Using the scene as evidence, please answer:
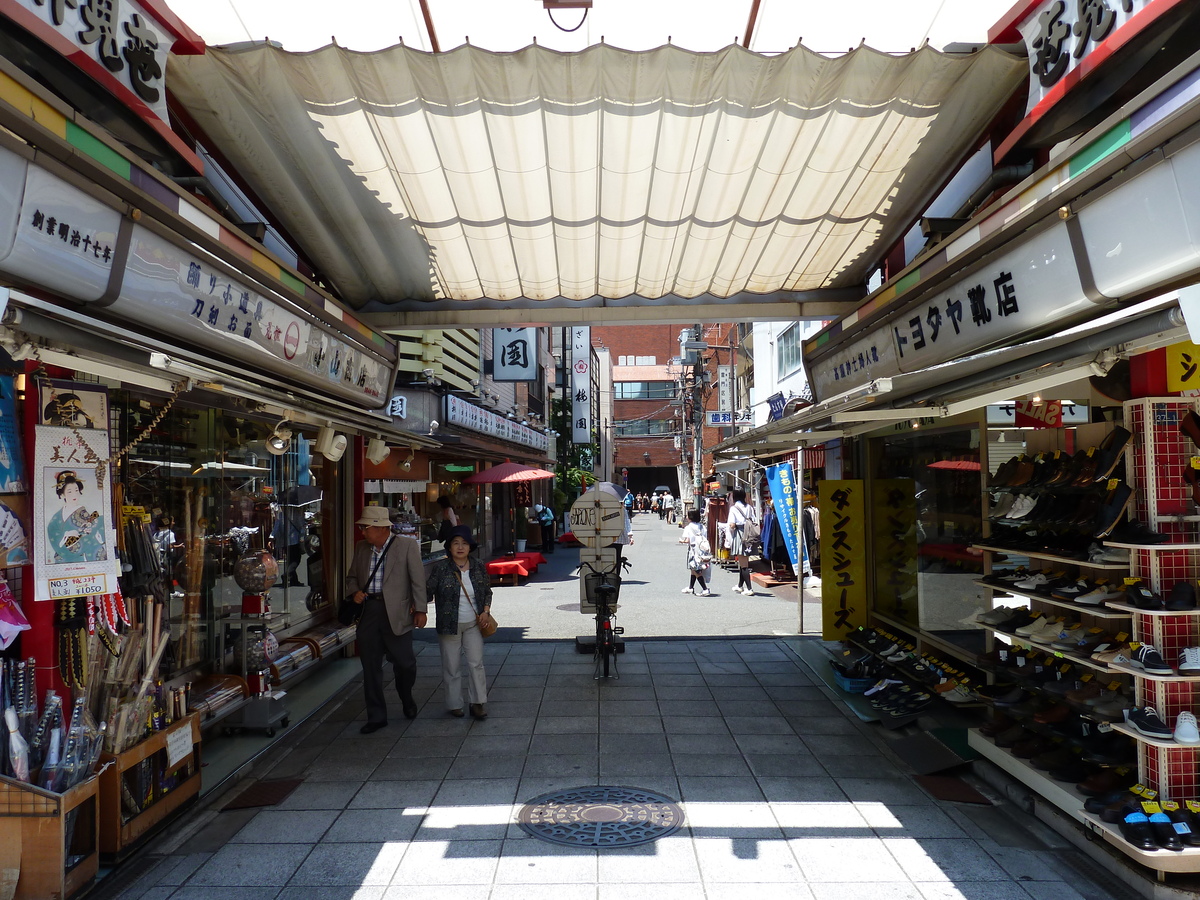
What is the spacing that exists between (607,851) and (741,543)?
512 inches

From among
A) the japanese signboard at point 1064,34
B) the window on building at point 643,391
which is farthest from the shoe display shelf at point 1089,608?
the window on building at point 643,391

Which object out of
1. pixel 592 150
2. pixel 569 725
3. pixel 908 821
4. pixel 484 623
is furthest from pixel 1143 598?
pixel 484 623

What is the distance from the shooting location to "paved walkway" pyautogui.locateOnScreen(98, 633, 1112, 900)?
14.7 feet

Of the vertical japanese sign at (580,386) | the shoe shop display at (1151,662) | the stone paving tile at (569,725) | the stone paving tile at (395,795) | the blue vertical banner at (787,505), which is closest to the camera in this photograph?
the shoe shop display at (1151,662)

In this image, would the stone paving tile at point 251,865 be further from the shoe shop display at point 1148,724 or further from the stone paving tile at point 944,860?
the shoe shop display at point 1148,724

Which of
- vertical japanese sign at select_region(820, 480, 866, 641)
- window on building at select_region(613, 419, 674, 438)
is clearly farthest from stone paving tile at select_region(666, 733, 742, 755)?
window on building at select_region(613, 419, 674, 438)

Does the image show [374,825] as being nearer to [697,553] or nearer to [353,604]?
[353,604]

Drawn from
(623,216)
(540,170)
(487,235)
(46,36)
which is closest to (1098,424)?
(623,216)

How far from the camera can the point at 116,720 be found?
479cm

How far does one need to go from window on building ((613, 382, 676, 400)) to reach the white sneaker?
67791 millimetres

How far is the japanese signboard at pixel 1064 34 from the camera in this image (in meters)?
4.06

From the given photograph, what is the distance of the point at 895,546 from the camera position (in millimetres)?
9406

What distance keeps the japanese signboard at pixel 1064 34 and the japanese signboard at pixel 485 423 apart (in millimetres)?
13251

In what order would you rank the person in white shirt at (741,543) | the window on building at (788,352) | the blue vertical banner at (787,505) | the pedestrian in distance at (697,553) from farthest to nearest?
the window on building at (788,352) < the person in white shirt at (741,543) < the pedestrian in distance at (697,553) < the blue vertical banner at (787,505)
